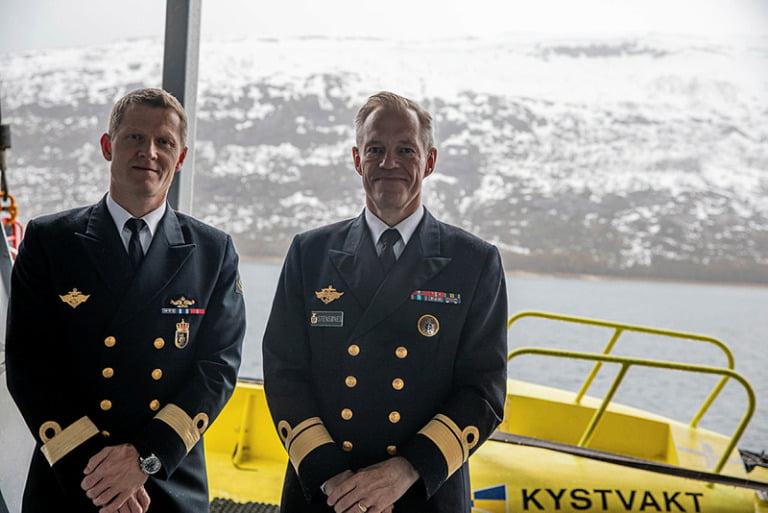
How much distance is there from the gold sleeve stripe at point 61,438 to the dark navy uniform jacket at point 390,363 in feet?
1.10

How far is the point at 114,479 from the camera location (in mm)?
1207

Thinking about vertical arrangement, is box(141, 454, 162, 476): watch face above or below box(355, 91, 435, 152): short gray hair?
below

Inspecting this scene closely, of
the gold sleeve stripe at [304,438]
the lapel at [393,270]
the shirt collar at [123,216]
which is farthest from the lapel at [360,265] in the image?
the shirt collar at [123,216]

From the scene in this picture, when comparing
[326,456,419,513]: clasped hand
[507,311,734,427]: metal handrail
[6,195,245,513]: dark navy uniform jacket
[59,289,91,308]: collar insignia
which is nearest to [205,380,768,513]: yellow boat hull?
[507,311,734,427]: metal handrail

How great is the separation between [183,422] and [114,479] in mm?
152

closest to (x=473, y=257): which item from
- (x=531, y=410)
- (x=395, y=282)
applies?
(x=395, y=282)

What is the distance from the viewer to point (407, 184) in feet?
4.38

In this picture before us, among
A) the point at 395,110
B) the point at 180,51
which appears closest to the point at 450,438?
the point at 395,110

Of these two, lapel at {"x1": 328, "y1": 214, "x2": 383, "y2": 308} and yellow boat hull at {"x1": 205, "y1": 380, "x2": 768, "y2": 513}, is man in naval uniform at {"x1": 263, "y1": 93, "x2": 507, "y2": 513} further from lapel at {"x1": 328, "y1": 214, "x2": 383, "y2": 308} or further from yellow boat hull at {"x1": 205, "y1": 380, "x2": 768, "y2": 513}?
yellow boat hull at {"x1": 205, "y1": 380, "x2": 768, "y2": 513}

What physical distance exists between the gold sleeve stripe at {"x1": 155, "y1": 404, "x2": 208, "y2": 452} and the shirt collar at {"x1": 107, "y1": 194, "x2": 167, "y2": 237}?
0.35 m

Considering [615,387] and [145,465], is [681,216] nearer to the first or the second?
[615,387]

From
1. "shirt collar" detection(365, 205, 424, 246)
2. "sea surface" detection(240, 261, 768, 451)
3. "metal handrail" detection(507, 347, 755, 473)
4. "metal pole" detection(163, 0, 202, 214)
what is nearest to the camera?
"shirt collar" detection(365, 205, 424, 246)

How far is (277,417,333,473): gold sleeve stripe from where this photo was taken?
4.15 feet

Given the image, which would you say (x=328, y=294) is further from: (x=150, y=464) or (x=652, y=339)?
(x=652, y=339)
